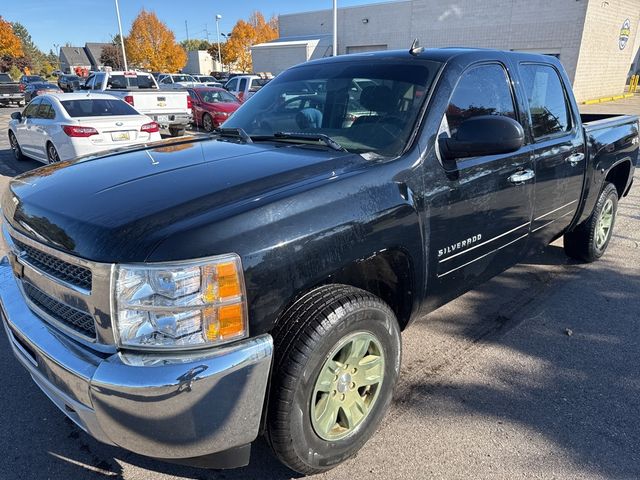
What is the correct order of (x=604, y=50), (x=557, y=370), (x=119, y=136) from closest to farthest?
(x=557, y=370), (x=119, y=136), (x=604, y=50)

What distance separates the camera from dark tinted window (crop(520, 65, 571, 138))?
136 inches

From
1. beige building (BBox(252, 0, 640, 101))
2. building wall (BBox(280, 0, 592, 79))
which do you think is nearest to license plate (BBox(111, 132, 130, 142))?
building wall (BBox(280, 0, 592, 79))

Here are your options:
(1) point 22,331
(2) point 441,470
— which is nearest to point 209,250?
(1) point 22,331

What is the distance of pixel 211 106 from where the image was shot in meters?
15.1

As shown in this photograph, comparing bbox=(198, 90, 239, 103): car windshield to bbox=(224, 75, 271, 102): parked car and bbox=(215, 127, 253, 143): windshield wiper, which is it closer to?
bbox=(224, 75, 271, 102): parked car

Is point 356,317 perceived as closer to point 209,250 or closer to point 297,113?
point 209,250

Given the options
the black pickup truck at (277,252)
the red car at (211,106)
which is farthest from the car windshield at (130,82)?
the black pickup truck at (277,252)

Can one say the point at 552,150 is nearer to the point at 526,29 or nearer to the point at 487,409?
the point at 487,409

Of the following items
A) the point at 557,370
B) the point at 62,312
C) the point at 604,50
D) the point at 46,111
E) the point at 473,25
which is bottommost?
the point at 557,370

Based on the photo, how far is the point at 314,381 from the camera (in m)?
2.05

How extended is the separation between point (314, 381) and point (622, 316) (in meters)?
2.99

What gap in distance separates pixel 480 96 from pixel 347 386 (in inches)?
77.6

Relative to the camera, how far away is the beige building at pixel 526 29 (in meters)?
24.5

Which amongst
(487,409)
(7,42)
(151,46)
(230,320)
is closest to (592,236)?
(487,409)
